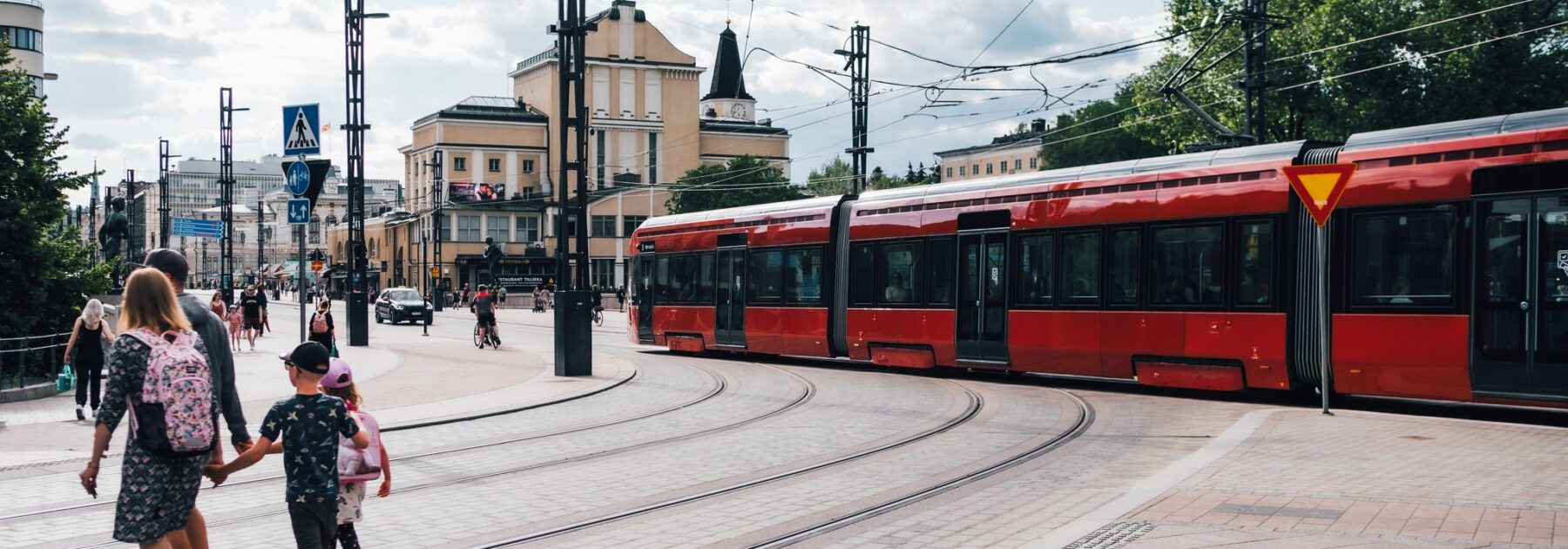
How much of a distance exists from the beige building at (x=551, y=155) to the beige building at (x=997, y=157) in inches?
1186

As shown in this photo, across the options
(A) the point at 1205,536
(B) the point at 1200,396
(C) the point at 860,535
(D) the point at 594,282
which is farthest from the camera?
(D) the point at 594,282

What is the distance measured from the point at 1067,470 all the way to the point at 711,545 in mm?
4012

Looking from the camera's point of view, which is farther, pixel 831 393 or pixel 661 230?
pixel 661 230

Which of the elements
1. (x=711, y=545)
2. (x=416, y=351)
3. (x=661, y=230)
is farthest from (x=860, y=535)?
(x=416, y=351)

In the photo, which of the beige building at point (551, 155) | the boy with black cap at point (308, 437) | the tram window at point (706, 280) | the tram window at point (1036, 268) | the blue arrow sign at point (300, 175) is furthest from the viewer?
the beige building at point (551, 155)

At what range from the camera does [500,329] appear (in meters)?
47.3

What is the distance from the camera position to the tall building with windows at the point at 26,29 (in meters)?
59.3

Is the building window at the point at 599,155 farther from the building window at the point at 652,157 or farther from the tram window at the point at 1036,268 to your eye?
the tram window at the point at 1036,268

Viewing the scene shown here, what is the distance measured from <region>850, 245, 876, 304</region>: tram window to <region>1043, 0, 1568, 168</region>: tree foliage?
18.2 meters

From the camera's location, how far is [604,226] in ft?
328

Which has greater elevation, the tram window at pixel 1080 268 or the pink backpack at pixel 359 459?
the tram window at pixel 1080 268

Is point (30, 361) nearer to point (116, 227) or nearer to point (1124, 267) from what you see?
point (116, 227)

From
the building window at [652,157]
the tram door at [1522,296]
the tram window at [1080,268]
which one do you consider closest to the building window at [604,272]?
the building window at [652,157]

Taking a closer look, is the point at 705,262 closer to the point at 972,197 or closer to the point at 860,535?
the point at 972,197
